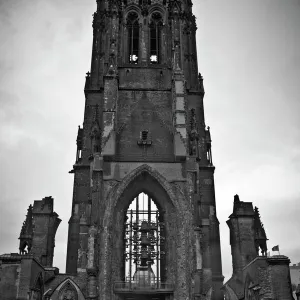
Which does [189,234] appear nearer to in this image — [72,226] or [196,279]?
[196,279]

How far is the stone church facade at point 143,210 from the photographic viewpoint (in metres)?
Result: 23.2

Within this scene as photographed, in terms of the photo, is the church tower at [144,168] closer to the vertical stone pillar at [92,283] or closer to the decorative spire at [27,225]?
the vertical stone pillar at [92,283]

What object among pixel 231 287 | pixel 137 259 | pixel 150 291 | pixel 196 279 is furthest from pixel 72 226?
pixel 231 287

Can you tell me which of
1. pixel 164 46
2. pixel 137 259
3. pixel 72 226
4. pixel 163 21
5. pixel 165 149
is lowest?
pixel 137 259

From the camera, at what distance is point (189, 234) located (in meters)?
24.2

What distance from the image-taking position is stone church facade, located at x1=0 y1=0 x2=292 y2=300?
23.2m

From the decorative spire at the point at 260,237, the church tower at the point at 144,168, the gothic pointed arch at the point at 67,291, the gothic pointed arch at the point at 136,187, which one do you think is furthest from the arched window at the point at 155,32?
the gothic pointed arch at the point at 67,291

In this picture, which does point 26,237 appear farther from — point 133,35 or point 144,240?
point 133,35

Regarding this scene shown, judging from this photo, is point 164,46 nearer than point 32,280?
No

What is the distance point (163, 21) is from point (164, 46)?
2388 mm

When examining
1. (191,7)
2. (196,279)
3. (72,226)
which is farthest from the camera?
(191,7)

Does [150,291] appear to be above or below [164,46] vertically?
below

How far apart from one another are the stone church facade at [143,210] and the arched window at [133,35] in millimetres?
318

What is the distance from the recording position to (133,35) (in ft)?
110
